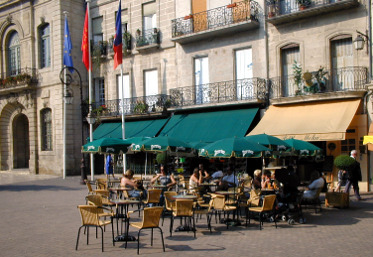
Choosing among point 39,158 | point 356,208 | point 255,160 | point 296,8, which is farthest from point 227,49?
point 39,158

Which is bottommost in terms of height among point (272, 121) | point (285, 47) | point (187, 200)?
point (187, 200)

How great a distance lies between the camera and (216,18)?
21281 millimetres

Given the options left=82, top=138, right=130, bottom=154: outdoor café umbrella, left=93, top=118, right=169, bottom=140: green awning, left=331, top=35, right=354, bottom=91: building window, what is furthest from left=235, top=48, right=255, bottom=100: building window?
left=82, top=138, right=130, bottom=154: outdoor café umbrella

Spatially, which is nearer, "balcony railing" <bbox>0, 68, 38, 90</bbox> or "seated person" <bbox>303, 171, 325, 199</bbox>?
"seated person" <bbox>303, 171, 325, 199</bbox>

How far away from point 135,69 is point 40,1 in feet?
28.7

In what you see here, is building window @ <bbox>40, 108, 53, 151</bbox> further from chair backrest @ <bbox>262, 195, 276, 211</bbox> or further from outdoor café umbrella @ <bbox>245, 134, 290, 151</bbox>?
chair backrest @ <bbox>262, 195, 276, 211</bbox>

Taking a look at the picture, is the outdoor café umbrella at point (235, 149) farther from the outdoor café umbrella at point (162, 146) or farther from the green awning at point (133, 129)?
the green awning at point (133, 129)

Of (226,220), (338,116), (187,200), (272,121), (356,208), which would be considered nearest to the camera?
(187,200)

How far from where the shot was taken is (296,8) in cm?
1892

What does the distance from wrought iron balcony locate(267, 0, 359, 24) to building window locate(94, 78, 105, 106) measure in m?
12.5

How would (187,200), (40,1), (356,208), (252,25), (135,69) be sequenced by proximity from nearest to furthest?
1. (187,200)
2. (356,208)
3. (252,25)
4. (135,69)
5. (40,1)

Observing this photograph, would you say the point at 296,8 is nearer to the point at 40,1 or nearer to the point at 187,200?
the point at 187,200

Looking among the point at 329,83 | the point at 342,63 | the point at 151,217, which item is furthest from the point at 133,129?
the point at 151,217

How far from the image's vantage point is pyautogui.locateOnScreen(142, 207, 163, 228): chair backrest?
8104 mm
